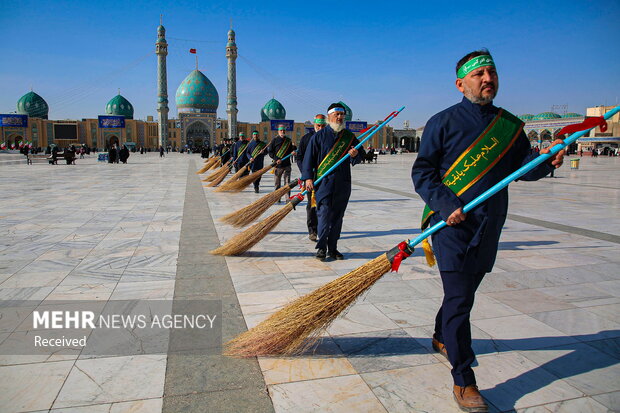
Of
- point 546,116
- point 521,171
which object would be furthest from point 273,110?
point 521,171

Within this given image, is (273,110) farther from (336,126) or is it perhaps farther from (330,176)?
(330,176)

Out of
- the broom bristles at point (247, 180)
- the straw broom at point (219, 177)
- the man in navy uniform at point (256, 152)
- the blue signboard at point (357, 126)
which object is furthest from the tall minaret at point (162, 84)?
the broom bristles at point (247, 180)

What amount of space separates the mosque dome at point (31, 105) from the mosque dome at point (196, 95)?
25.1m

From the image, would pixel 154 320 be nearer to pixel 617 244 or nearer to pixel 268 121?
pixel 617 244

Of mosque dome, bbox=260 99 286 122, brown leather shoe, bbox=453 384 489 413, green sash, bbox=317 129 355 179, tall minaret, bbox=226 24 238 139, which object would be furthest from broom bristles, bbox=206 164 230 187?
mosque dome, bbox=260 99 286 122

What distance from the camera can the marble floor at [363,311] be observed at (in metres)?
2.32

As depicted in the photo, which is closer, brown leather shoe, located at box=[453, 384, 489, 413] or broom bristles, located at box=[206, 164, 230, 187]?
brown leather shoe, located at box=[453, 384, 489, 413]

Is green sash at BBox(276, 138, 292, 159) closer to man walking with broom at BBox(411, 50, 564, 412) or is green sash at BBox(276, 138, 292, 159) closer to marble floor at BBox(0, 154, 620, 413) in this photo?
marble floor at BBox(0, 154, 620, 413)

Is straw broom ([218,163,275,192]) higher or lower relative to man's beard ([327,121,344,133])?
lower

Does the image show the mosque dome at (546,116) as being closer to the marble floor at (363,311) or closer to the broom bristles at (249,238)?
the marble floor at (363,311)

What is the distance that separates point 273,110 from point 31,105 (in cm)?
4152

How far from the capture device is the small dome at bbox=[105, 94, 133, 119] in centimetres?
7662

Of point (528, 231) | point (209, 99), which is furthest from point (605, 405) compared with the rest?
point (209, 99)

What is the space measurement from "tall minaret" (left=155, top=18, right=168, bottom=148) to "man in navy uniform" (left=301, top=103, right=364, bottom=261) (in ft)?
224
